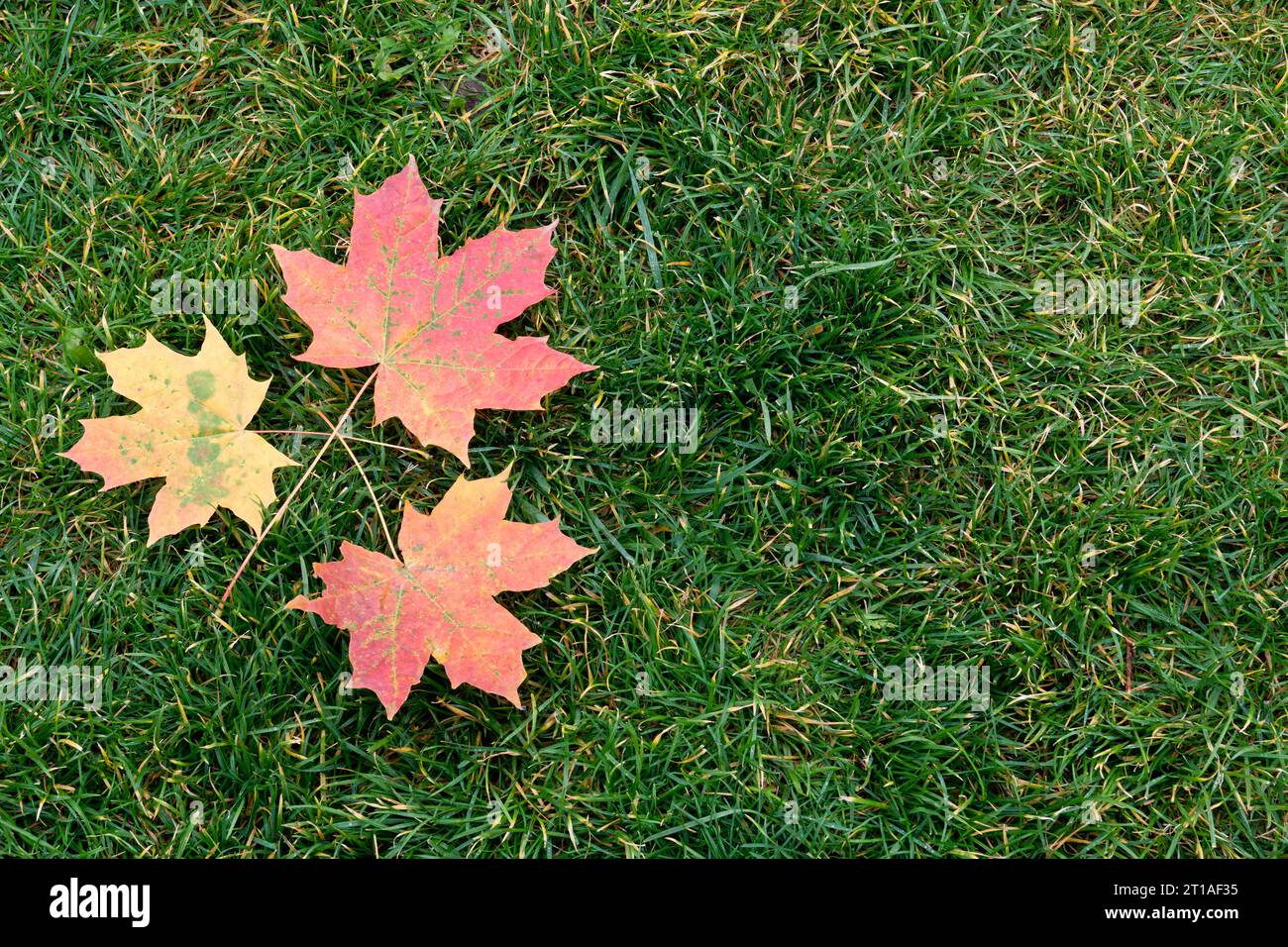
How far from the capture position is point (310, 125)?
2.62m

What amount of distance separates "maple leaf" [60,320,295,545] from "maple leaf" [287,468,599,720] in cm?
35

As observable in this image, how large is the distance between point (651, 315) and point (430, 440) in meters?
0.70

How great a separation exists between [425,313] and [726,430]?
0.85 metres

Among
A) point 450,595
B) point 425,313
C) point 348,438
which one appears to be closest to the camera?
point 450,595

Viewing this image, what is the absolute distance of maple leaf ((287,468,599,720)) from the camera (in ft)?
7.14

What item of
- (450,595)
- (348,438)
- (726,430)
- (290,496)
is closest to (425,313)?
(348,438)

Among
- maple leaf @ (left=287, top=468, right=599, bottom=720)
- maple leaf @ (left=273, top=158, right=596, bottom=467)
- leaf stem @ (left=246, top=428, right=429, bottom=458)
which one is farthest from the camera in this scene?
leaf stem @ (left=246, top=428, right=429, bottom=458)

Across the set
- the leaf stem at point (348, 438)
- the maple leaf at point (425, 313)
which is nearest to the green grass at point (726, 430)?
the leaf stem at point (348, 438)

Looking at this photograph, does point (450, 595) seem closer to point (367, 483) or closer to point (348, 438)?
point (367, 483)

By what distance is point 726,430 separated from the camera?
2494mm

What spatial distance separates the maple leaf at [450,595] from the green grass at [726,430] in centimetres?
18

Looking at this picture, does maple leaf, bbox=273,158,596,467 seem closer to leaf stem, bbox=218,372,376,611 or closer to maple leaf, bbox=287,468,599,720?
leaf stem, bbox=218,372,376,611

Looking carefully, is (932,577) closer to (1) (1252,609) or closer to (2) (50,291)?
(1) (1252,609)

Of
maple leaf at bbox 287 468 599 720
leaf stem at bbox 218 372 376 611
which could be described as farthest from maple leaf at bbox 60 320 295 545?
maple leaf at bbox 287 468 599 720
